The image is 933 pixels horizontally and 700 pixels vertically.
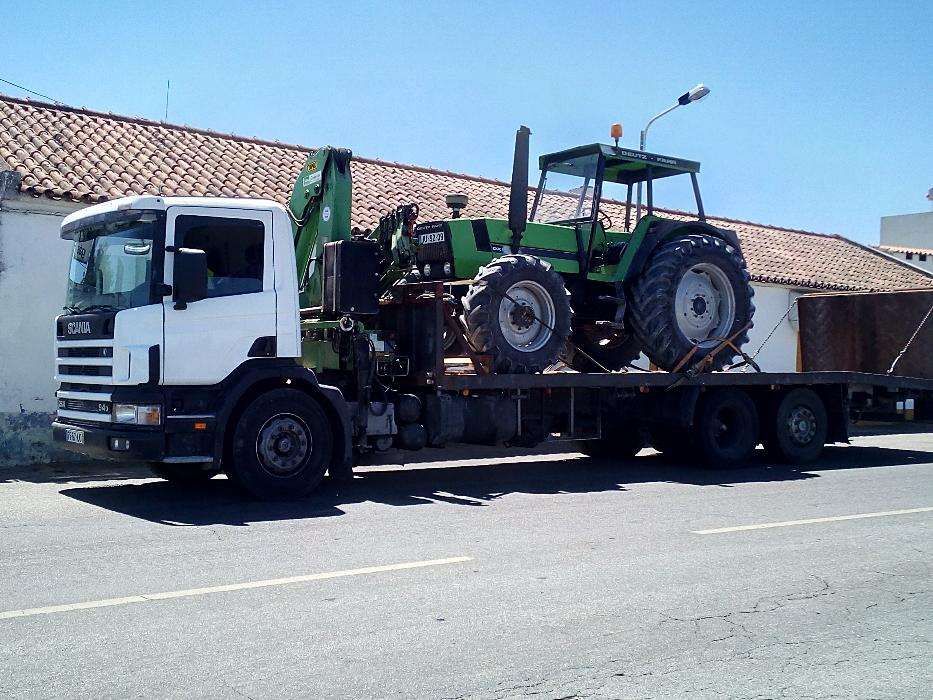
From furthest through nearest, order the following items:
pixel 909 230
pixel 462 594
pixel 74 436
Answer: pixel 909 230 → pixel 74 436 → pixel 462 594

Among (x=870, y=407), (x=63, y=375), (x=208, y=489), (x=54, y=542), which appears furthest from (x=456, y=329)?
(x=870, y=407)

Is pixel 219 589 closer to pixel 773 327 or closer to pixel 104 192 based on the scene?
pixel 104 192

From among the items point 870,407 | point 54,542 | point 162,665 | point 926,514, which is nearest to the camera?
point 162,665

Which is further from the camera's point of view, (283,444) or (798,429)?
(798,429)

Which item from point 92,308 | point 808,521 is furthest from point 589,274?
point 92,308

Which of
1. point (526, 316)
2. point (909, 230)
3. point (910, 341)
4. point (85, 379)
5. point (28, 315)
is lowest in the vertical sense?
point (85, 379)

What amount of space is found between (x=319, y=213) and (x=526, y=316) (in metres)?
2.69

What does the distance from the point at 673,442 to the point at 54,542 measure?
28.0 feet

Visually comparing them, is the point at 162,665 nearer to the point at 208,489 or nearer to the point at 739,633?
the point at 739,633

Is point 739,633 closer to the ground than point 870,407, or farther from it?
closer to the ground

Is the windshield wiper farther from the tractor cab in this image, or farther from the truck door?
the tractor cab

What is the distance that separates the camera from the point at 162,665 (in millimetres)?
4781

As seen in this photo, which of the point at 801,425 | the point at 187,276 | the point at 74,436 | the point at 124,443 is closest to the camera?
the point at 124,443

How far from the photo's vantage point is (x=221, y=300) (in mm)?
9500
